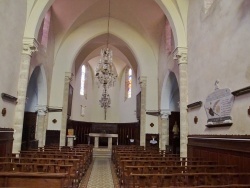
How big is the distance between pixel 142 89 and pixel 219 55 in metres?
10.1

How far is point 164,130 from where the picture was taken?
1566 centimetres

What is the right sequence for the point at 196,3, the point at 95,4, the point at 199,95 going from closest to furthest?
the point at 199,95
the point at 196,3
the point at 95,4

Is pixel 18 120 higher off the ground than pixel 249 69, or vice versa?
pixel 249 69

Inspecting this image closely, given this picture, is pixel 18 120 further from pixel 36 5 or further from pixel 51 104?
pixel 51 104

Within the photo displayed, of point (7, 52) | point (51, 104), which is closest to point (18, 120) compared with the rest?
point (7, 52)

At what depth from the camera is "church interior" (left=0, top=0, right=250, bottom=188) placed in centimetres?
568

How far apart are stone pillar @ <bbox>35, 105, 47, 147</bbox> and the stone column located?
9.18 meters

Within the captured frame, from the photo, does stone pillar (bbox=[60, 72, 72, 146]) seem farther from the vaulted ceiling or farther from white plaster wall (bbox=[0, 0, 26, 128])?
white plaster wall (bbox=[0, 0, 26, 128])

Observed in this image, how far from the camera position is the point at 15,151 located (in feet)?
29.9

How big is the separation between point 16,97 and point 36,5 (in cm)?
417

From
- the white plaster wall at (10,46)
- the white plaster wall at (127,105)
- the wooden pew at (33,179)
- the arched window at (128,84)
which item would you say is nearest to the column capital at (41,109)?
the white plaster wall at (10,46)

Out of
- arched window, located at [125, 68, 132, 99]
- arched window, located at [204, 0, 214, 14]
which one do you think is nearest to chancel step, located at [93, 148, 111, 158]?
arched window, located at [125, 68, 132, 99]

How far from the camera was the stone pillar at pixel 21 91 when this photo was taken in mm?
9109

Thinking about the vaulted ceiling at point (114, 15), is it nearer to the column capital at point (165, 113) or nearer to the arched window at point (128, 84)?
the column capital at point (165, 113)
